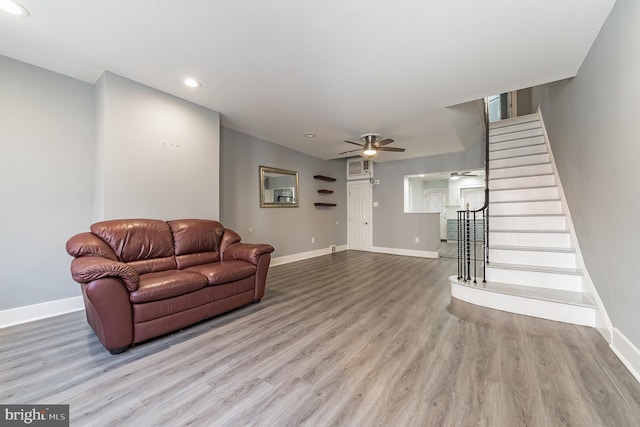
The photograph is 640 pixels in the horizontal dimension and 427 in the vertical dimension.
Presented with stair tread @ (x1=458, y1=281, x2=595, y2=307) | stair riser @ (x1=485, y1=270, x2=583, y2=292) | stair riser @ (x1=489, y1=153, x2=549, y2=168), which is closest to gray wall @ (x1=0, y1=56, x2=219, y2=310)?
stair tread @ (x1=458, y1=281, x2=595, y2=307)

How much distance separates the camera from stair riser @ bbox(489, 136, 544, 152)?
434 cm

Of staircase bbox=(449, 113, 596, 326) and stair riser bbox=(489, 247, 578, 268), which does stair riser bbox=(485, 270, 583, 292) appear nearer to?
staircase bbox=(449, 113, 596, 326)

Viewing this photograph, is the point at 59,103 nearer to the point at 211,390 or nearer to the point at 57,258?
the point at 57,258

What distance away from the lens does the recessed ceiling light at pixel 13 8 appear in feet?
5.98

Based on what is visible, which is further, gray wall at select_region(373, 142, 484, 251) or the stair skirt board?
gray wall at select_region(373, 142, 484, 251)

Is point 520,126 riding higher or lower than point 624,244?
higher

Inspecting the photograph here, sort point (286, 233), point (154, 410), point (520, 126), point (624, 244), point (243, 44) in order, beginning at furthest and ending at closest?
point (286, 233) → point (520, 126) → point (243, 44) → point (624, 244) → point (154, 410)

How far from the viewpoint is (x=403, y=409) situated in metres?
1.41

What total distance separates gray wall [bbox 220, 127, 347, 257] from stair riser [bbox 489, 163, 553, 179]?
146 inches

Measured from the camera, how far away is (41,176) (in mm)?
2617

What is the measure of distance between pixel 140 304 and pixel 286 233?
11.7ft

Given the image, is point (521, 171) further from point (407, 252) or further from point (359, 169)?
point (359, 169)

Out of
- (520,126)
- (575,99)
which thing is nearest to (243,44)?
(575,99)

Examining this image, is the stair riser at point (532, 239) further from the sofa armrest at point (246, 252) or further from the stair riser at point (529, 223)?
the sofa armrest at point (246, 252)
